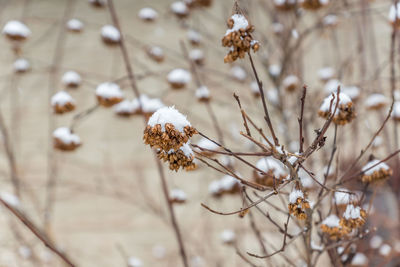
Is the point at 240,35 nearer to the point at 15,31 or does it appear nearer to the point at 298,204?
the point at 298,204

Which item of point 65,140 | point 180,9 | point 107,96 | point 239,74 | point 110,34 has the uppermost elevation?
point 239,74

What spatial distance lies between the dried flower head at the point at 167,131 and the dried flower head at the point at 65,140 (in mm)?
453

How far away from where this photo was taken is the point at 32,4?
2.03m

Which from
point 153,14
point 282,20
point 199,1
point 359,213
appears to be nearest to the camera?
point 359,213

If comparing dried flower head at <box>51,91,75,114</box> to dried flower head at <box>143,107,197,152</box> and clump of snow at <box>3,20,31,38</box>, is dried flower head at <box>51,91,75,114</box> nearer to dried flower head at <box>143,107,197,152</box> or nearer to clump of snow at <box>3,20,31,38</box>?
clump of snow at <box>3,20,31,38</box>

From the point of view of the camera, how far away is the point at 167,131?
413 millimetres

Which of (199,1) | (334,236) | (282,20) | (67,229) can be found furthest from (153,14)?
(67,229)

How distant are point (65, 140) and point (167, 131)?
1.56ft

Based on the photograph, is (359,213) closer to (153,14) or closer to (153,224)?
(153,14)

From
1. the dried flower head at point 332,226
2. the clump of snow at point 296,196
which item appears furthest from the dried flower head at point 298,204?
the dried flower head at point 332,226

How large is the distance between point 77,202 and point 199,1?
4.49 feet

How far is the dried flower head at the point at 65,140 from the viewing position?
82cm

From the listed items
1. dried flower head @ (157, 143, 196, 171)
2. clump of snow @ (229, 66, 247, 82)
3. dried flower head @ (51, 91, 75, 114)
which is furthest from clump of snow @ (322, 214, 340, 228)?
clump of snow @ (229, 66, 247, 82)

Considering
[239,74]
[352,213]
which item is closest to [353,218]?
[352,213]
